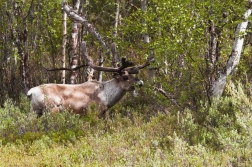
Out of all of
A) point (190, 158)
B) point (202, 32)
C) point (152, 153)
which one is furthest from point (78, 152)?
point (202, 32)

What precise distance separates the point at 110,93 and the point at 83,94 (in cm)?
70

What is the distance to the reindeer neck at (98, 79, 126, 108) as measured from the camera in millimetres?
10430

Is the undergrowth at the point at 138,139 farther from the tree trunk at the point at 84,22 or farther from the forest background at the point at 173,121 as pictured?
the tree trunk at the point at 84,22

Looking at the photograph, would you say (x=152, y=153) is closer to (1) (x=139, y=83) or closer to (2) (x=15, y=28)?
(1) (x=139, y=83)

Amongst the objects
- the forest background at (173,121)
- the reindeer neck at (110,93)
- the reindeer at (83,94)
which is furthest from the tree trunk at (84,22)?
the reindeer neck at (110,93)

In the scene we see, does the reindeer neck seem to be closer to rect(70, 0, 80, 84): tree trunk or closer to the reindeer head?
the reindeer head

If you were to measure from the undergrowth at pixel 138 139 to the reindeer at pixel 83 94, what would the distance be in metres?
0.59

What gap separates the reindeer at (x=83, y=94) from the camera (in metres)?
9.80

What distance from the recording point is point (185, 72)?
962 centimetres

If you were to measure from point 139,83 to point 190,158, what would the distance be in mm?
4660

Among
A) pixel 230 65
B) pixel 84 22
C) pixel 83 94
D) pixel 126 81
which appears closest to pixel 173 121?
pixel 230 65

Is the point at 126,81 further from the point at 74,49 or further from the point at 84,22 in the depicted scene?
the point at 74,49

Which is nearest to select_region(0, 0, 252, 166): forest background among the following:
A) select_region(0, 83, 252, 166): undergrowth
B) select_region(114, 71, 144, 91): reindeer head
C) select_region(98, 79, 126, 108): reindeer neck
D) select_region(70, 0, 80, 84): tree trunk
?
select_region(0, 83, 252, 166): undergrowth

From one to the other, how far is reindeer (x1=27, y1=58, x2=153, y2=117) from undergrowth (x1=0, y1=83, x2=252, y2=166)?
1.94 ft
